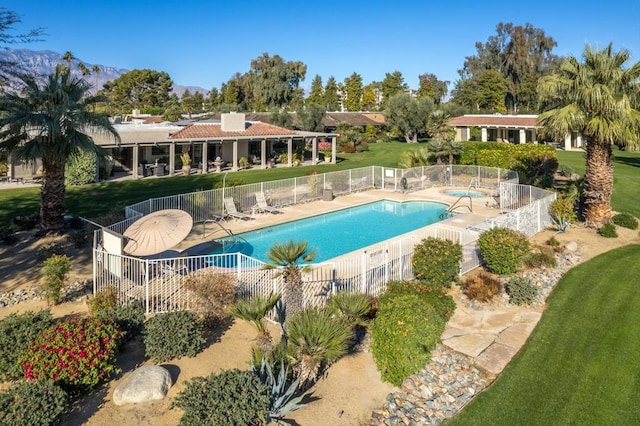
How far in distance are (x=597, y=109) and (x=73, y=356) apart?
57.1 feet

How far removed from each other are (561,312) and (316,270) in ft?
19.4

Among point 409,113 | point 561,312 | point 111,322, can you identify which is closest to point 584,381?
point 561,312

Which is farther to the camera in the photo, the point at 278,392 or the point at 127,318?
the point at 127,318

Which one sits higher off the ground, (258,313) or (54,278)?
(258,313)

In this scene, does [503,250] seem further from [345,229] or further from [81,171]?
[81,171]

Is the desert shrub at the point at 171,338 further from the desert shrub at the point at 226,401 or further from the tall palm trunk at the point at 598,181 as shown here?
the tall palm trunk at the point at 598,181

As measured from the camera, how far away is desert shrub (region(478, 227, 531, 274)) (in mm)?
12961

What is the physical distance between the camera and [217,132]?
111ft

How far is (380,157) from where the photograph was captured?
4278 cm

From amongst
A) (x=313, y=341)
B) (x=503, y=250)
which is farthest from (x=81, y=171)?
(x=313, y=341)

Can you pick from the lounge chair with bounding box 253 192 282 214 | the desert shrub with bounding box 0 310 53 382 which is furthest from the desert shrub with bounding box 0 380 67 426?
the lounge chair with bounding box 253 192 282 214

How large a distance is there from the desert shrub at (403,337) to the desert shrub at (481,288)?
3.61 m

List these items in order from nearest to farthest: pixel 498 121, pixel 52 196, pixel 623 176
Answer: pixel 52 196 < pixel 623 176 < pixel 498 121

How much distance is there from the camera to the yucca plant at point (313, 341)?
25.0ft
